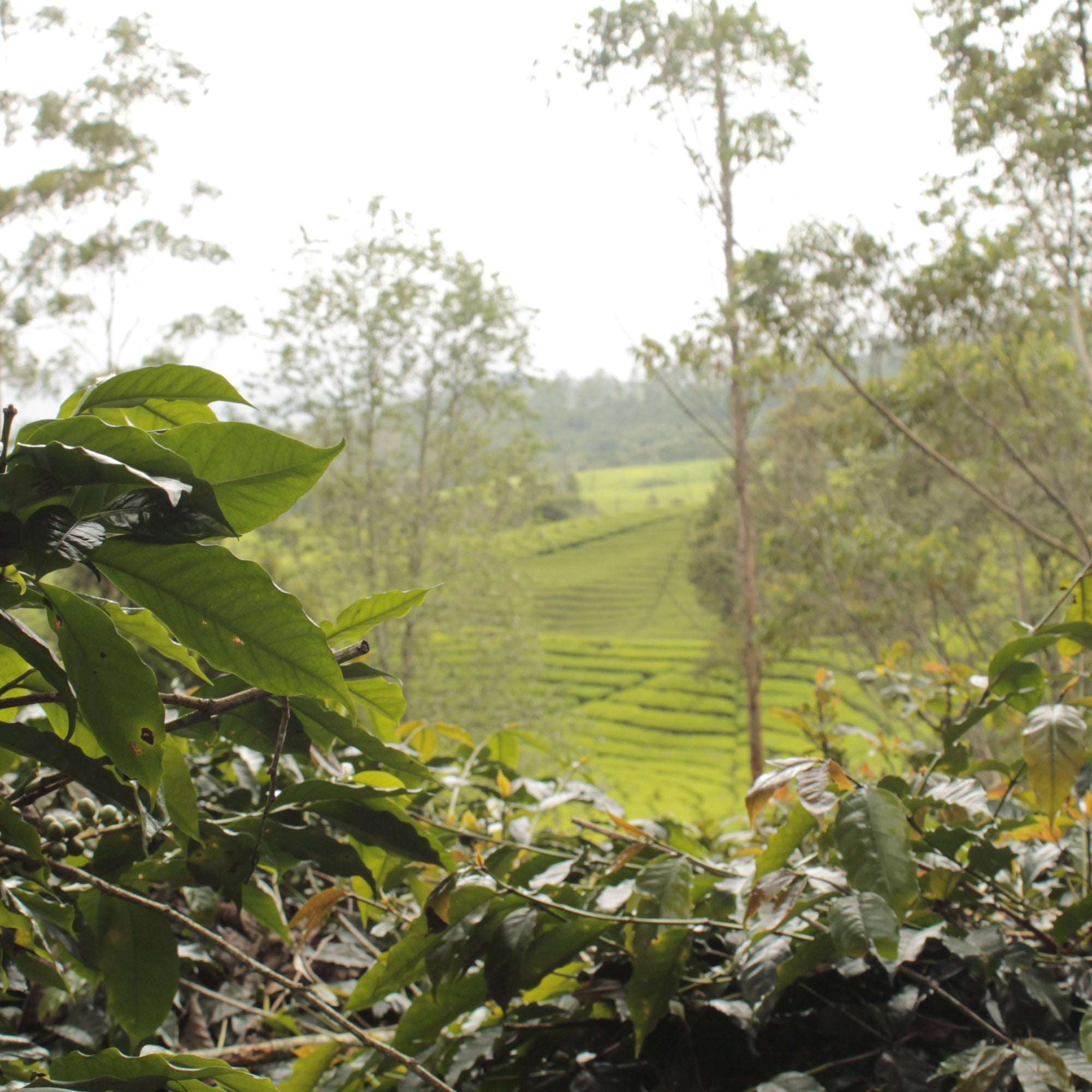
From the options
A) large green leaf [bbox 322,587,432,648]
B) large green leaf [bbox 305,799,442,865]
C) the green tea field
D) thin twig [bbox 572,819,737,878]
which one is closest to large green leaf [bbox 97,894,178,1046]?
large green leaf [bbox 305,799,442,865]

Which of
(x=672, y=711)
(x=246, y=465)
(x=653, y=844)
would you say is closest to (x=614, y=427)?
(x=672, y=711)

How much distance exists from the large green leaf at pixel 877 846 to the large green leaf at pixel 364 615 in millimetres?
299

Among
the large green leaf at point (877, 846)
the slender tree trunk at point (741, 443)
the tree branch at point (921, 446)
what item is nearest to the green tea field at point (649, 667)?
the slender tree trunk at point (741, 443)

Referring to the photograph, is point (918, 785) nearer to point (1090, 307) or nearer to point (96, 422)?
point (96, 422)

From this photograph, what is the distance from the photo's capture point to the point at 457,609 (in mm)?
10836

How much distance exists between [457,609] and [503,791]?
393 inches

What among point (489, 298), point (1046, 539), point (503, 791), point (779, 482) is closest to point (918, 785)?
point (503, 791)

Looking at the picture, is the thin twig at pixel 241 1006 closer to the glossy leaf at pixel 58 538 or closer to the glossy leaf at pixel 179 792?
the glossy leaf at pixel 179 792

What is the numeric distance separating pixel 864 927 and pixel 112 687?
1.38 feet

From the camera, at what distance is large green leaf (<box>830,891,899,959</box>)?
0.48 meters

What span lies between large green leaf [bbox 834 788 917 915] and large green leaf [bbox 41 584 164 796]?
389mm

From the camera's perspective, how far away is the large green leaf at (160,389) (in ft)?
1.15

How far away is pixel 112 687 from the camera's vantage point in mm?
310

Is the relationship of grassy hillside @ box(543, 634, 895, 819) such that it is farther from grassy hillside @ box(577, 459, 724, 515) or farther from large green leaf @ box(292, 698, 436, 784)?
large green leaf @ box(292, 698, 436, 784)
